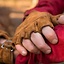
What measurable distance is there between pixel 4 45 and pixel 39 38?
0.71 ft

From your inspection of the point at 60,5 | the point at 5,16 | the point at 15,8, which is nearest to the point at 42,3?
the point at 60,5

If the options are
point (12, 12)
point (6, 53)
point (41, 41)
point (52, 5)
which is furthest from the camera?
point (12, 12)

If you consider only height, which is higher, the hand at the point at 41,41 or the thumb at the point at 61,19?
the thumb at the point at 61,19

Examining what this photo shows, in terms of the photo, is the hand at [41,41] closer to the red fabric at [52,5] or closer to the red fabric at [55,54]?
the red fabric at [55,54]

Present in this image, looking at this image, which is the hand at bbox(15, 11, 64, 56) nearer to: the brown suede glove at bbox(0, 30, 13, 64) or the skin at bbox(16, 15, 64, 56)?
the skin at bbox(16, 15, 64, 56)

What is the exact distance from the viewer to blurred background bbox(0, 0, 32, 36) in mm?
2277

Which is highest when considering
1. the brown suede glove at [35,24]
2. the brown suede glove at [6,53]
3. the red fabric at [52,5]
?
the red fabric at [52,5]

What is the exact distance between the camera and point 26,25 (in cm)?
70

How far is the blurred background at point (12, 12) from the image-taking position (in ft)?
7.47

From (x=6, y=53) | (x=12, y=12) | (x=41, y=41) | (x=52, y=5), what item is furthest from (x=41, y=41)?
(x=12, y=12)

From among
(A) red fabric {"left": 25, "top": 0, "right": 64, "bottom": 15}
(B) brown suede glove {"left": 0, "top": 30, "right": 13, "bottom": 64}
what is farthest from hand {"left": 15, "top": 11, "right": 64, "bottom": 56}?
(A) red fabric {"left": 25, "top": 0, "right": 64, "bottom": 15}

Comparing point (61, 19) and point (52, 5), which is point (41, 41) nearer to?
point (61, 19)

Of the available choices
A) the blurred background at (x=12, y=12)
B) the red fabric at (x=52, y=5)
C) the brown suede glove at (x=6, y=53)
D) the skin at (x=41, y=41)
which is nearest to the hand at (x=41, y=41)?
the skin at (x=41, y=41)

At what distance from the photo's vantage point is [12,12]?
2.78 metres
